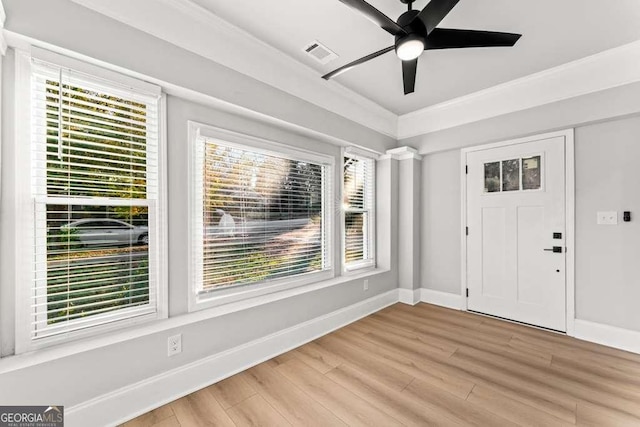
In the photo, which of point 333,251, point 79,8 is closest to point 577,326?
point 333,251

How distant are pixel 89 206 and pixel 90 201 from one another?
46mm

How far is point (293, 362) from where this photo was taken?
2418 mm

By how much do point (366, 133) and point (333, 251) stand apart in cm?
161

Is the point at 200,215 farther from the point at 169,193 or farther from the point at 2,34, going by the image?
the point at 2,34

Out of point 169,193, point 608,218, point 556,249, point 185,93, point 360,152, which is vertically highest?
point 185,93

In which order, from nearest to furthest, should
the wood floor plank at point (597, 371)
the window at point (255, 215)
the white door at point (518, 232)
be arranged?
the wood floor plank at point (597, 371)
the window at point (255, 215)
the white door at point (518, 232)

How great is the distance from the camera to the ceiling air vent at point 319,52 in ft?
7.81

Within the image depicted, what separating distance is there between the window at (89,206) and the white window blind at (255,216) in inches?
14.9

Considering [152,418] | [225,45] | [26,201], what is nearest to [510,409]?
[152,418]

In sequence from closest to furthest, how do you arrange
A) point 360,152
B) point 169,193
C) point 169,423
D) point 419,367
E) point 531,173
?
point 169,423 → point 169,193 → point 419,367 → point 531,173 → point 360,152

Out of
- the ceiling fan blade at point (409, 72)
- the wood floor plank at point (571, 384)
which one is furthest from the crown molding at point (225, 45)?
the wood floor plank at point (571, 384)

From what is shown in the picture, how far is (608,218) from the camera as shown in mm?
2697

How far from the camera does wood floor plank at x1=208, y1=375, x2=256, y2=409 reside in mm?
1906

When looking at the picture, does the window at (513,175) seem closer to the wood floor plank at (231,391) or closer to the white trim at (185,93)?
the white trim at (185,93)
